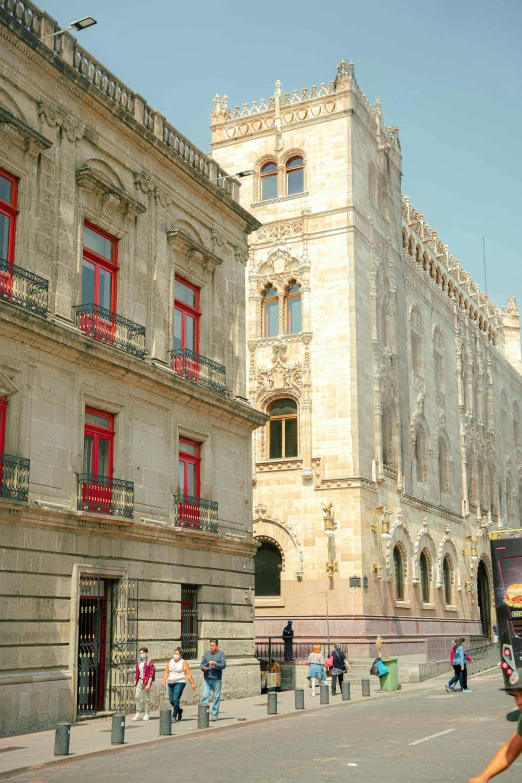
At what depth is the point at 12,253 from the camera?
19.7m

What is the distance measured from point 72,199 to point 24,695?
1087 cm

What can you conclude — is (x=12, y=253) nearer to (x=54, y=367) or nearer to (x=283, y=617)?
(x=54, y=367)

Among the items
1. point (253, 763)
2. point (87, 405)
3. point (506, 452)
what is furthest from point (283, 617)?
point (506, 452)

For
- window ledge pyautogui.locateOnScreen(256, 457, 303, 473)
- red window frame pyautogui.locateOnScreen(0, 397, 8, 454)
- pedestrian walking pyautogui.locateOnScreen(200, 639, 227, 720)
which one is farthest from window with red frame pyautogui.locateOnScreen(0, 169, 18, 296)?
window ledge pyautogui.locateOnScreen(256, 457, 303, 473)

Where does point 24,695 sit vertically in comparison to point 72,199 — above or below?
below

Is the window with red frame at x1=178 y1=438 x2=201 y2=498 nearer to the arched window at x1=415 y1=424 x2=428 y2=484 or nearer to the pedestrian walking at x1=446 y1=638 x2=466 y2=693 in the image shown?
the pedestrian walking at x1=446 y1=638 x2=466 y2=693

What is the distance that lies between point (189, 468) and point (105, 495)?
4.51 meters

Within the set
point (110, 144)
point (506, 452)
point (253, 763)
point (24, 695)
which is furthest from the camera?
point (506, 452)

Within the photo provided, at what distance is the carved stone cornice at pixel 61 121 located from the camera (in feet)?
68.2

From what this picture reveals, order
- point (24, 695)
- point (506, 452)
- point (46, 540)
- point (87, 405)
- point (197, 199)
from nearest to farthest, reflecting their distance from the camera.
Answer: point (24, 695) < point (46, 540) < point (87, 405) < point (197, 199) < point (506, 452)

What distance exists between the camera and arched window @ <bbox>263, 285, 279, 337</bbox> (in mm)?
42034

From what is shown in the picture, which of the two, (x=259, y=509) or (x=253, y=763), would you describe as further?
(x=259, y=509)

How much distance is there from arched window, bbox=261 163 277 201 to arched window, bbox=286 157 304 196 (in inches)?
28.3

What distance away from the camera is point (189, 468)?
A: 83.3 feet
